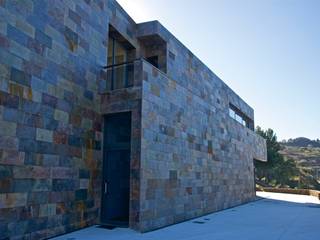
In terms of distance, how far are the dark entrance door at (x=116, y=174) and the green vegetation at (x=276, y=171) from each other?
89.6 feet

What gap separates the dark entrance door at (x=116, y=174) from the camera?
28.8 feet

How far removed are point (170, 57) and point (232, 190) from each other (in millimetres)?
7799

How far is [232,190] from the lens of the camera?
15.5 metres

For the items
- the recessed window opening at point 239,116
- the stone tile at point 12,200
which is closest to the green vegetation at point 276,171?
the recessed window opening at point 239,116

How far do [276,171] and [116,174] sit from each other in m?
32.9

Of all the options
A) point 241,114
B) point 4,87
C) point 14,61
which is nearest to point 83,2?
point 14,61

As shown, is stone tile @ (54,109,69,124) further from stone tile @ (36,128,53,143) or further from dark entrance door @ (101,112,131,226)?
dark entrance door @ (101,112,131,226)

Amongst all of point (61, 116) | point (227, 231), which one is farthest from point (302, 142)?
point (61, 116)

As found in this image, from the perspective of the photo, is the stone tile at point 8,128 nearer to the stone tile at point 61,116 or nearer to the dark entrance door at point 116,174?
the stone tile at point 61,116

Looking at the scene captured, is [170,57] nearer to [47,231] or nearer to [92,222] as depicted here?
[92,222]

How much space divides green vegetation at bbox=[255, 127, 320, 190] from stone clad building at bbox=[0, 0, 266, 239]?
23.2 metres

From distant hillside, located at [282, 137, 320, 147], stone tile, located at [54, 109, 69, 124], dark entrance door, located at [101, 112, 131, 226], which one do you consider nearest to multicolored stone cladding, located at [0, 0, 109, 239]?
stone tile, located at [54, 109, 69, 124]

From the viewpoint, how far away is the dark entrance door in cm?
877

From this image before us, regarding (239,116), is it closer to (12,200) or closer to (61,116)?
(61,116)
